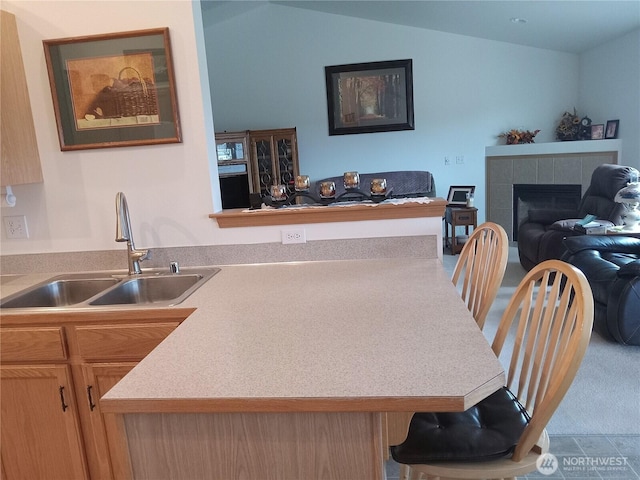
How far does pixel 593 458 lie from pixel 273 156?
4.87 meters

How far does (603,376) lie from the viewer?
2621 millimetres

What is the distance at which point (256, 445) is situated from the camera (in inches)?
38.9

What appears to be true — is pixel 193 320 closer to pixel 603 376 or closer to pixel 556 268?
pixel 556 268

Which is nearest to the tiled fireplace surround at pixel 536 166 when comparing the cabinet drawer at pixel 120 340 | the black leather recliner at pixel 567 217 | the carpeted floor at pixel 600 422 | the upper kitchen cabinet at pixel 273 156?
the black leather recliner at pixel 567 217

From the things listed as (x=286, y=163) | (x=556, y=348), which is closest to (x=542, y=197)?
(x=286, y=163)

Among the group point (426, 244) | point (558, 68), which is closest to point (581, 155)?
point (558, 68)

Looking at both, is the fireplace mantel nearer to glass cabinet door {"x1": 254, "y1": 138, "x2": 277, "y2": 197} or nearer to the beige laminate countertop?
glass cabinet door {"x1": 254, "y1": 138, "x2": 277, "y2": 197}

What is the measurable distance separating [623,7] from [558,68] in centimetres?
170

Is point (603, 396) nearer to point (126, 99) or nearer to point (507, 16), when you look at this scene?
point (126, 99)

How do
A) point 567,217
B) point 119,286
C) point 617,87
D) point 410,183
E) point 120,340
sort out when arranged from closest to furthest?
point 120,340 → point 119,286 → point 567,217 → point 617,87 → point 410,183


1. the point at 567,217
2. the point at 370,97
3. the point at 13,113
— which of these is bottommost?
the point at 567,217

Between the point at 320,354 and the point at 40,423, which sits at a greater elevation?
the point at 320,354

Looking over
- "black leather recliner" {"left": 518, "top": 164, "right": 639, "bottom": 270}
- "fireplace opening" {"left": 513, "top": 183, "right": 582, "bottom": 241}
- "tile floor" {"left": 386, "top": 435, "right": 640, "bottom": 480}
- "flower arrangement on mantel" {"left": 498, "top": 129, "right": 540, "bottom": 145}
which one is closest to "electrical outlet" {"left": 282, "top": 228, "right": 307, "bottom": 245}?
"tile floor" {"left": 386, "top": 435, "right": 640, "bottom": 480}

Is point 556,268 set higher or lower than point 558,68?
lower
